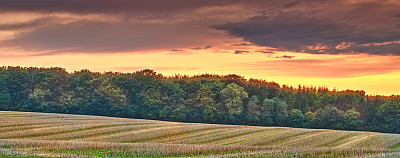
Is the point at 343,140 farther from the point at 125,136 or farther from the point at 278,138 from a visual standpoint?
the point at 125,136

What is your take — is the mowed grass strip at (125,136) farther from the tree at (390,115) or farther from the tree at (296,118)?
the tree at (390,115)

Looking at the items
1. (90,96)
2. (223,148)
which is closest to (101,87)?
(90,96)

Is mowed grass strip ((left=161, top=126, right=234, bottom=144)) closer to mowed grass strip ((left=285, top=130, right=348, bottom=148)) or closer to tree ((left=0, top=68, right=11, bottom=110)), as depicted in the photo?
mowed grass strip ((left=285, top=130, right=348, bottom=148))

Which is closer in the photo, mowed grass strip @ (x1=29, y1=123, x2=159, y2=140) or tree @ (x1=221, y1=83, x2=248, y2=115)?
mowed grass strip @ (x1=29, y1=123, x2=159, y2=140)

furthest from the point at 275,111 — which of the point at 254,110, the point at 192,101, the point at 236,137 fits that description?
the point at 236,137

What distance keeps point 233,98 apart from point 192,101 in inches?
413

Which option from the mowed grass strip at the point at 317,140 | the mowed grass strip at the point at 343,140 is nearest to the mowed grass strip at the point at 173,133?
the mowed grass strip at the point at 317,140

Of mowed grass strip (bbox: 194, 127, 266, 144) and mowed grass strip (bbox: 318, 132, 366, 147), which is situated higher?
mowed grass strip (bbox: 194, 127, 266, 144)

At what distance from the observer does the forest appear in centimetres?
9975

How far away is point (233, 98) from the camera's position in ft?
341

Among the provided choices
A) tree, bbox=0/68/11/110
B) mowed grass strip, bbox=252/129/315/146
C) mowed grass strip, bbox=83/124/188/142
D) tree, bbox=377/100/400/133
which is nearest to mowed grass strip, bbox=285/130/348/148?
mowed grass strip, bbox=252/129/315/146

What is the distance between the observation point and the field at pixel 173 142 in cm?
3159

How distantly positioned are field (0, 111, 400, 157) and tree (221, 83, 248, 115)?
134ft

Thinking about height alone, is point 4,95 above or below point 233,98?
above
